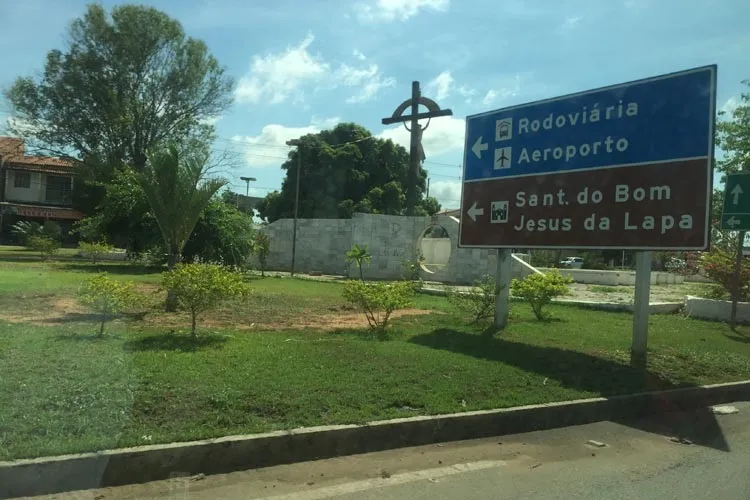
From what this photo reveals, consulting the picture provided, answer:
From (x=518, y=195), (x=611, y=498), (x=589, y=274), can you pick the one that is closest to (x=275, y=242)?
(x=589, y=274)

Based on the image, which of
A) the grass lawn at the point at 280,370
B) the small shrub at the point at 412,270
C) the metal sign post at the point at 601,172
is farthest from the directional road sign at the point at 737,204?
the small shrub at the point at 412,270

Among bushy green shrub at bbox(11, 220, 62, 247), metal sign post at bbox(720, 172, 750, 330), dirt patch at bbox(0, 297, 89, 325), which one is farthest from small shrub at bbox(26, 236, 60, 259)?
metal sign post at bbox(720, 172, 750, 330)

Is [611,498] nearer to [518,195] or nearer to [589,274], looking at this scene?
[518,195]

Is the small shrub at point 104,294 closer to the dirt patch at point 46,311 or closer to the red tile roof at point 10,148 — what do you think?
the dirt patch at point 46,311

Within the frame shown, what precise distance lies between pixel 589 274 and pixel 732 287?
19316 millimetres

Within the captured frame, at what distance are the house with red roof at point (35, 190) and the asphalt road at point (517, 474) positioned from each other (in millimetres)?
50929

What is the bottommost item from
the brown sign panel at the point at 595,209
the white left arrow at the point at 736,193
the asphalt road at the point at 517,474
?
the asphalt road at the point at 517,474

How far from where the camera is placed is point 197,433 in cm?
532

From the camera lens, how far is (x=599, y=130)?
33.9 ft

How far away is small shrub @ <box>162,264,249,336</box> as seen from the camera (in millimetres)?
9562

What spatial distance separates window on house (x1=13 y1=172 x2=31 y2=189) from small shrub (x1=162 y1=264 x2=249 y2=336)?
163 feet

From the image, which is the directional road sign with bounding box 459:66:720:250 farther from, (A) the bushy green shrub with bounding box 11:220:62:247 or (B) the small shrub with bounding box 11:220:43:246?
(B) the small shrub with bounding box 11:220:43:246

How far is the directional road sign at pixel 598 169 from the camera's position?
9102 millimetres

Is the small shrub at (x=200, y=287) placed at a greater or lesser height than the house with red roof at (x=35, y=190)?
lesser
